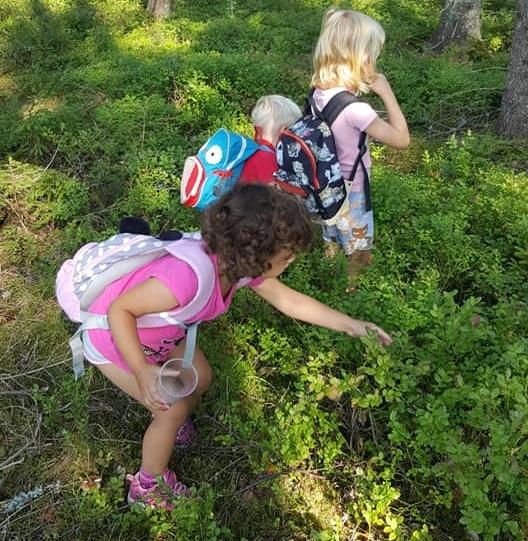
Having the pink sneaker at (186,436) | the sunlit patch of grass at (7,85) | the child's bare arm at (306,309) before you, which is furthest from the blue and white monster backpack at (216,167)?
the sunlit patch of grass at (7,85)

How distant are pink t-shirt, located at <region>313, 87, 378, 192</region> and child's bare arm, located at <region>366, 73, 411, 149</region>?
0.06 m

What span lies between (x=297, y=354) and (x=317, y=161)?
1.31m

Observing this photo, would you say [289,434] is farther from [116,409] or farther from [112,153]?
[112,153]

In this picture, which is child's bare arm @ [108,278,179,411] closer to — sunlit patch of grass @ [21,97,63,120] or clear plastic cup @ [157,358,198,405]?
clear plastic cup @ [157,358,198,405]

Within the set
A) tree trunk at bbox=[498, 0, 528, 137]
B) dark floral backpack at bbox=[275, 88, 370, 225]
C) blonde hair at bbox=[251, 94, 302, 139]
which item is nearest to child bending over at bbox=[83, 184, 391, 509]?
dark floral backpack at bbox=[275, 88, 370, 225]

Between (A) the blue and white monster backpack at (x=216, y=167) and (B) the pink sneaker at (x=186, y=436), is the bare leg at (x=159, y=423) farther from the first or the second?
(A) the blue and white monster backpack at (x=216, y=167)

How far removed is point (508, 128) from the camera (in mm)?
5715

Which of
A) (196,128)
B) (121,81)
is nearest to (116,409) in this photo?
(196,128)

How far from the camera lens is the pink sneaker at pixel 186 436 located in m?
3.25

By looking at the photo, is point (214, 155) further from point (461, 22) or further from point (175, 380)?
point (461, 22)

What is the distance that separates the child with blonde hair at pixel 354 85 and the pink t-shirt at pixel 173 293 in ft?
4.71

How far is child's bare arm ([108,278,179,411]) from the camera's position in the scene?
92.6 inches

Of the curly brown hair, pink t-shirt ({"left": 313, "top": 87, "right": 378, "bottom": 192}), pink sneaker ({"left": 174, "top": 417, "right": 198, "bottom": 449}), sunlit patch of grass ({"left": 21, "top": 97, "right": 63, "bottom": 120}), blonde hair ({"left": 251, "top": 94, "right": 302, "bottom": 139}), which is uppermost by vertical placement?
the curly brown hair

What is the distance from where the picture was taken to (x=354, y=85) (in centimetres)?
372
